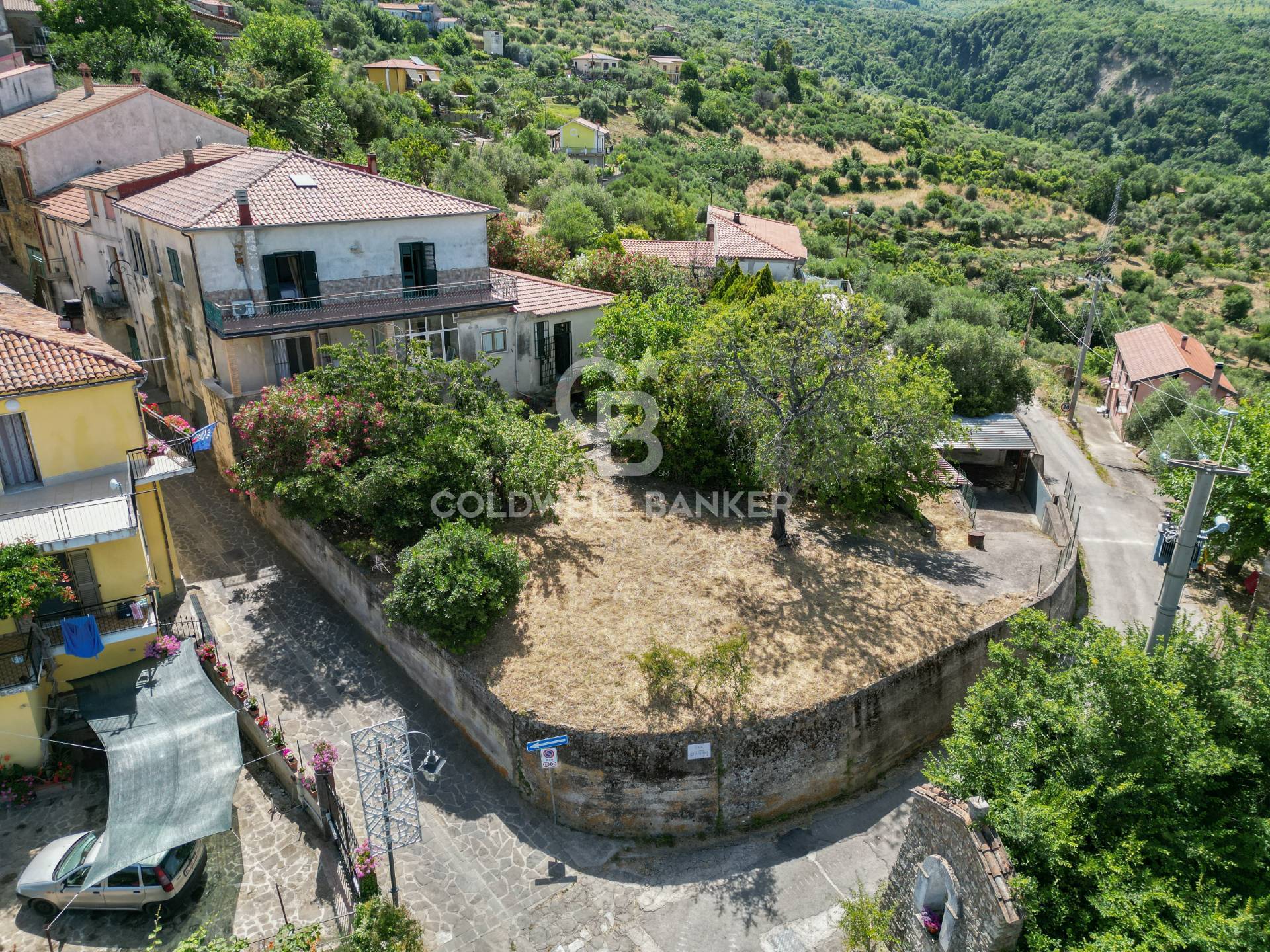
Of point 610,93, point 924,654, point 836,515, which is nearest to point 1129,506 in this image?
point 836,515

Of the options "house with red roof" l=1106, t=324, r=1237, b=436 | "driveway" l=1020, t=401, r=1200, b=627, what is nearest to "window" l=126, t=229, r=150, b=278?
"driveway" l=1020, t=401, r=1200, b=627

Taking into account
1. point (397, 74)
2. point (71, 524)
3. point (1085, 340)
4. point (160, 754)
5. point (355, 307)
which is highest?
point (397, 74)

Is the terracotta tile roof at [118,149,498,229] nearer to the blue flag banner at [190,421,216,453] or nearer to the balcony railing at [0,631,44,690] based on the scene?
the blue flag banner at [190,421,216,453]

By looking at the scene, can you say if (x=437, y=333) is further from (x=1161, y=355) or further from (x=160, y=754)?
(x=1161, y=355)

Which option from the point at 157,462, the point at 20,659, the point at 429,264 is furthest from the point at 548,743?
the point at 429,264

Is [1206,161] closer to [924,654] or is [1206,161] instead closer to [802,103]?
[802,103]
